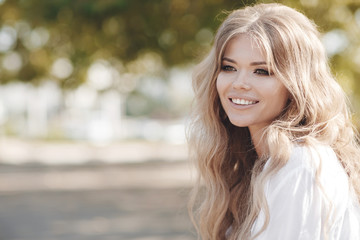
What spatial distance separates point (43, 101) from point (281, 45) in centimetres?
3288

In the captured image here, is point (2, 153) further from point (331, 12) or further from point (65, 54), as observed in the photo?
point (331, 12)

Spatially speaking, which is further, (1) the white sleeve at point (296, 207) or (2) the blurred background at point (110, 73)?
(2) the blurred background at point (110, 73)

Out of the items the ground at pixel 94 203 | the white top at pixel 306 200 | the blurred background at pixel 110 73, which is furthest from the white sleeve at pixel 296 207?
the ground at pixel 94 203

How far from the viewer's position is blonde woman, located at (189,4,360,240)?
2.02 m

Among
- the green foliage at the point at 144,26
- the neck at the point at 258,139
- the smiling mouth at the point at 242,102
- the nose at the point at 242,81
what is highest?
the green foliage at the point at 144,26

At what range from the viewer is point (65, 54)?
1115 centimetres

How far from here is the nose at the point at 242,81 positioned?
239 cm

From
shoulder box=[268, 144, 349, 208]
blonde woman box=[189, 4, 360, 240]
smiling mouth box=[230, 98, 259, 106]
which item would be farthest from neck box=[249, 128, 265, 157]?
shoulder box=[268, 144, 349, 208]

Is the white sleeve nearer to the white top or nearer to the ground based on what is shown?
the white top

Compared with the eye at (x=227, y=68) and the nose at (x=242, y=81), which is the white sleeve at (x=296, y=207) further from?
the eye at (x=227, y=68)

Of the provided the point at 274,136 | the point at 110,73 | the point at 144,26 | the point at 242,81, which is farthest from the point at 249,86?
the point at 110,73

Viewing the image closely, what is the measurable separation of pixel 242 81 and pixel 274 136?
0.31 m

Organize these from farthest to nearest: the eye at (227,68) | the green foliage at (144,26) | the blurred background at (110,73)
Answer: the blurred background at (110,73) → the green foliage at (144,26) → the eye at (227,68)

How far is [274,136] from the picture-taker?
2.23 meters
